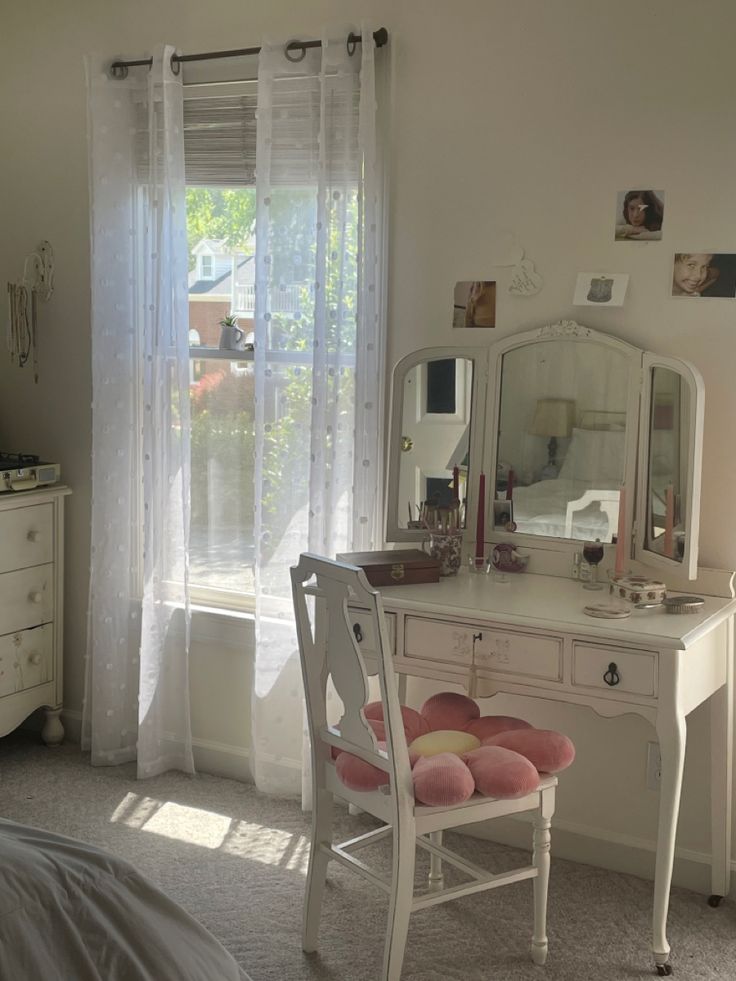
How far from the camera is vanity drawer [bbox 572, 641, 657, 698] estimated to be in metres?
2.35

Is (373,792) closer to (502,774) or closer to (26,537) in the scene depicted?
(502,774)

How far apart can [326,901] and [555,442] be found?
1300 millimetres

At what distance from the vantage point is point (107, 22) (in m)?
3.49

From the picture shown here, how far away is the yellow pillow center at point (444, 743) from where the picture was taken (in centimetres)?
242

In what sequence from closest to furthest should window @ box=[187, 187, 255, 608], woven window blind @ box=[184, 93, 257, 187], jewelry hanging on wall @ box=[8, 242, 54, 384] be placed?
woven window blind @ box=[184, 93, 257, 187] → window @ box=[187, 187, 255, 608] → jewelry hanging on wall @ box=[8, 242, 54, 384]

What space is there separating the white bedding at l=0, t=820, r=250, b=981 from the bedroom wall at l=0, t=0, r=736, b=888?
1.55 meters

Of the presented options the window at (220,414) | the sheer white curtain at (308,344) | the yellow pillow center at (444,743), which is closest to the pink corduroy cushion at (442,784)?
the yellow pillow center at (444,743)

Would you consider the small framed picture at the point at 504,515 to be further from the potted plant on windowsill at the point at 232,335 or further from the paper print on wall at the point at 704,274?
the potted plant on windowsill at the point at 232,335

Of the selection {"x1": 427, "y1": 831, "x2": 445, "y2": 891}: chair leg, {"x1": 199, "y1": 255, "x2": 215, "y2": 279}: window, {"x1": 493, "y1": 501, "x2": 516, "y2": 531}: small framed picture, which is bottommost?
{"x1": 427, "y1": 831, "x2": 445, "y2": 891}: chair leg

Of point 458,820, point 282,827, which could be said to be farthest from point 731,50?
point 282,827

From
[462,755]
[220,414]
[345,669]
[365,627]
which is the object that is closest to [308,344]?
[220,414]

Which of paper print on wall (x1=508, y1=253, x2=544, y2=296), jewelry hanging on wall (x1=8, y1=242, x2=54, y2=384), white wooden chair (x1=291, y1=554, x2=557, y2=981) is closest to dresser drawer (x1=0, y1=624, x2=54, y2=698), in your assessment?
jewelry hanging on wall (x1=8, y1=242, x2=54, y2=384)

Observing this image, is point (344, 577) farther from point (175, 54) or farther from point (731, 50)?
point (175, 54)

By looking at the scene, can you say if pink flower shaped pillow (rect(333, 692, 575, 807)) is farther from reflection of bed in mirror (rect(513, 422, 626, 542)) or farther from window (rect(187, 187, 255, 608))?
window (rect(187, 187, 255, 608))
